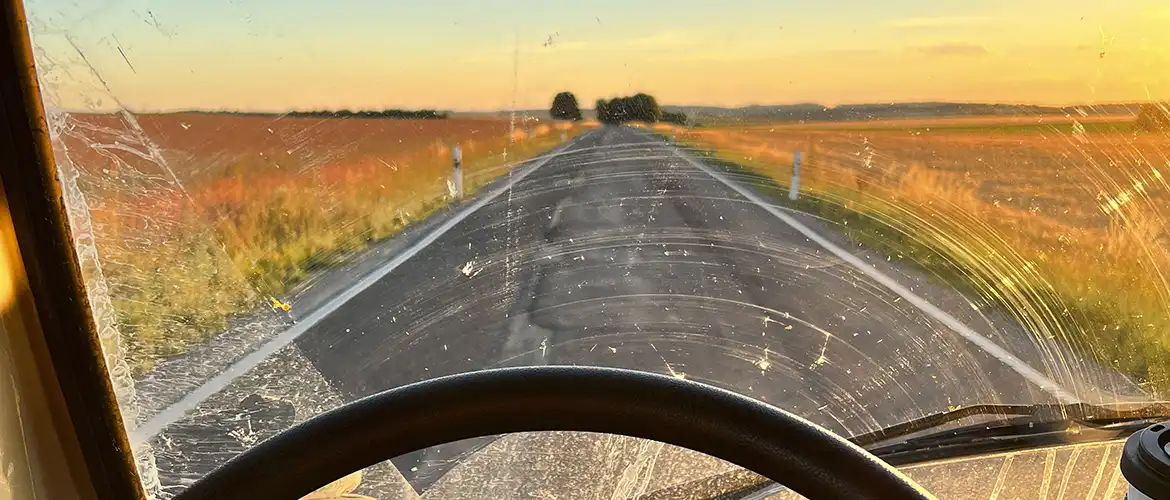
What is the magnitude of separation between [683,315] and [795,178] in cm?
36

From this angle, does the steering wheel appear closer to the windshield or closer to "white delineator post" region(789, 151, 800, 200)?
the windshield

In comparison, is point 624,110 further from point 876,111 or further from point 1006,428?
point 1006,428

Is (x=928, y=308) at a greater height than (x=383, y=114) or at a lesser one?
lesser

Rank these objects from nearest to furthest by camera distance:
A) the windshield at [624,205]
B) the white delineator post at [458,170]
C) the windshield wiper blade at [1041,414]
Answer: the windshield at [624,205] < the white delineator post at [458,170] < the windshield wiper blade at [1041,414]

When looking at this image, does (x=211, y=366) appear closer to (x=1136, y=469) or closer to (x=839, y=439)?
(x=839, y=439)

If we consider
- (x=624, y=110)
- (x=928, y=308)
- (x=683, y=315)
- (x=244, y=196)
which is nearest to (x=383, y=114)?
(x=244, y=196)

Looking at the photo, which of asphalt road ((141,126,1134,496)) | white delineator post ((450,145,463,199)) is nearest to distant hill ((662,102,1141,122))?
asphalt road ((141,126,1134,496))

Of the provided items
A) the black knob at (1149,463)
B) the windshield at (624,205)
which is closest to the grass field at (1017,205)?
the windshield at (624,205)

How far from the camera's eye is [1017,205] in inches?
61.2

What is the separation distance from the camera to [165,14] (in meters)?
1.35

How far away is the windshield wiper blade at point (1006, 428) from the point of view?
5.38 feet

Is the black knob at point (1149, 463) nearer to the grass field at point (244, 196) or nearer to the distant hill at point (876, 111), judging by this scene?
the distant hill at point (876, 111)

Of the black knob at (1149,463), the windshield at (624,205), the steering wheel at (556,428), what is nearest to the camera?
the steering wheel at (556,428)

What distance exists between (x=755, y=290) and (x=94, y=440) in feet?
4.13
